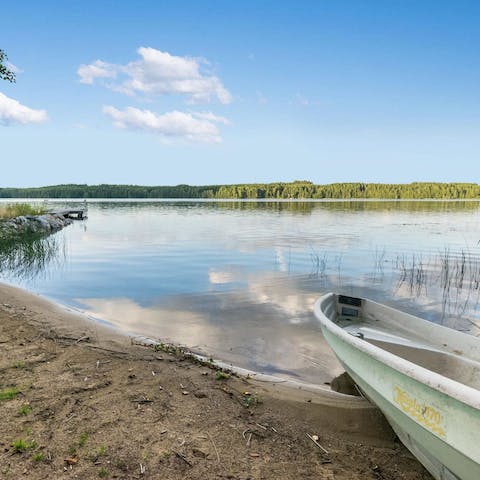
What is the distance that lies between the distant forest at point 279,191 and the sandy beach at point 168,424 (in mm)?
160819

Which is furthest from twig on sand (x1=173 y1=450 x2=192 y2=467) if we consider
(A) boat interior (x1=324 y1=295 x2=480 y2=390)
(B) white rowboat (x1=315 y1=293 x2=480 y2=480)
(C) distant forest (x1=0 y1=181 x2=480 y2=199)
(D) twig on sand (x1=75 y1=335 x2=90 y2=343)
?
(C) distant forest (x1=0 y1=181 x2=480 y2=199)

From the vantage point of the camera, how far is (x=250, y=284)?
14633 millimetres

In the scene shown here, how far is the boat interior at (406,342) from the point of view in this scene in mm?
5363

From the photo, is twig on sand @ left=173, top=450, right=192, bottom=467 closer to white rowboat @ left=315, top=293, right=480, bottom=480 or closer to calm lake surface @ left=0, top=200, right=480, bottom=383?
white rowboat @ left=315, top=293, right=480, bottom=480

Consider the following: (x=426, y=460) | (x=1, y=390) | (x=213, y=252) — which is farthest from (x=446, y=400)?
(x=213, y=252)

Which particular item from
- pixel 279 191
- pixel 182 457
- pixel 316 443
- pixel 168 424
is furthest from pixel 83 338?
pixel 279 191

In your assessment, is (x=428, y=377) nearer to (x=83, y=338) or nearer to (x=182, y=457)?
(x=182, y=457)

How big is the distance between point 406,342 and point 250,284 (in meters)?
8.55

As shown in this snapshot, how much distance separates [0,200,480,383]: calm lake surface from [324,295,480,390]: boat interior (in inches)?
35.9

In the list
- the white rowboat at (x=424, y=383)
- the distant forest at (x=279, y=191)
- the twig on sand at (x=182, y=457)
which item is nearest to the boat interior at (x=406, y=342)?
the white rowboat at (x=424, y=383)

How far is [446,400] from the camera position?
304 cm

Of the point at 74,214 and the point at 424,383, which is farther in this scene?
the point at 74,214

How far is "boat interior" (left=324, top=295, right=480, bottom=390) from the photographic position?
5.36m

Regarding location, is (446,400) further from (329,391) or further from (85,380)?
(85,380)
